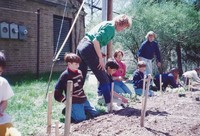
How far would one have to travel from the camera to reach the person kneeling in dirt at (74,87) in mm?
4395

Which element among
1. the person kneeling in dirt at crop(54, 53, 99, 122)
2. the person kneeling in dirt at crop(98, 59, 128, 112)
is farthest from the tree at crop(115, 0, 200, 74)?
the person kneeling in dirt at crop(54, 53, 99, 122)

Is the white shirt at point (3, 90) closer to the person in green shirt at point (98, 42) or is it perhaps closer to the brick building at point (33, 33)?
the person in green shirt at point (98, 42)

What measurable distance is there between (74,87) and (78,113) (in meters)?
0.37

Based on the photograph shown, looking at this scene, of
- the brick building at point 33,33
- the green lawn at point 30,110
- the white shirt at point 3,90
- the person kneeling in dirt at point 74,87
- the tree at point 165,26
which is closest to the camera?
the white shirt at point 3,90

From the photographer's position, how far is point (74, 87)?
4.52 metres

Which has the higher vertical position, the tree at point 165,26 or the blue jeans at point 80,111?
the tree at point 165,26

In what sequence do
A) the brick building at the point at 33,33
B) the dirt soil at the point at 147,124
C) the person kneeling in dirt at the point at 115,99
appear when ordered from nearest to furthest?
the dirt soil at the point at 147,124, the person kneeling in dirt at the point at 115,99, the brick building at the point at 33,33

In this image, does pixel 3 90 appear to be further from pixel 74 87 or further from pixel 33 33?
pixel 33 33

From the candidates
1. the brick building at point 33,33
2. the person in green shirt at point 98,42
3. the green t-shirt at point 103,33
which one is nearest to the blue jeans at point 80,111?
the person in green shirt at point 98,42

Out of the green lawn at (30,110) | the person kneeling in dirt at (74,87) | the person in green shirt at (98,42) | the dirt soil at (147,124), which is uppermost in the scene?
the person in green shirt at (98,42)

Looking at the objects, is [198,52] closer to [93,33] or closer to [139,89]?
[139,89]

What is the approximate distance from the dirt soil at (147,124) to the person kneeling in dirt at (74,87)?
244 mm

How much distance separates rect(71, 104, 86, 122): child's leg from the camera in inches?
173

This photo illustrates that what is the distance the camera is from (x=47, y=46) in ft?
40.3
